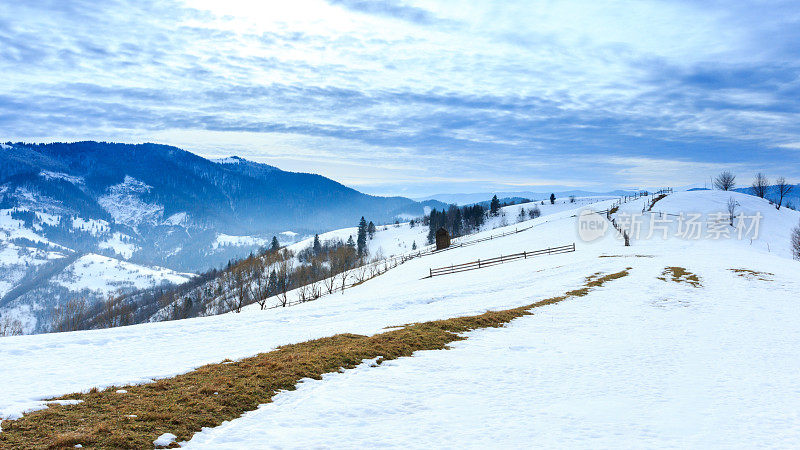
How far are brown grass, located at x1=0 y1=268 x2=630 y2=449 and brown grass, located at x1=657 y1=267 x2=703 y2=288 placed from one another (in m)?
26.4

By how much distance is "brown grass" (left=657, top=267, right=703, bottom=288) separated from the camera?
104ft

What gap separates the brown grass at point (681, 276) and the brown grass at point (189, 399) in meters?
26.4

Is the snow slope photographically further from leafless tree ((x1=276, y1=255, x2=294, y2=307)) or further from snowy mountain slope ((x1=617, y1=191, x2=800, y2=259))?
snowy mountain slope ((x1=617, y1=191, x2=800, y2=259))

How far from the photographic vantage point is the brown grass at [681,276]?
1250 inches

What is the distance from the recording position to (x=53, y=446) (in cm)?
653

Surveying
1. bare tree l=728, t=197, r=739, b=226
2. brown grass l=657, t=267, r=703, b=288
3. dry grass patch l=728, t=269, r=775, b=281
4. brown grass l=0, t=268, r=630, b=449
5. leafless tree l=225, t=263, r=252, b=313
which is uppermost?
bare tree l=728, t=197, r=739, b=226

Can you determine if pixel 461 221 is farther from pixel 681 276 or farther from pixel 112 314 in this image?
pixel 681 276

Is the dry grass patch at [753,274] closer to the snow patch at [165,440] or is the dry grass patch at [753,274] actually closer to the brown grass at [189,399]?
the brown grass at [189,399]

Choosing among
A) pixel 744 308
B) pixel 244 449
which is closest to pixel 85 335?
pixel 244 449

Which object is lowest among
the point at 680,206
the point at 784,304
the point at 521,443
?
the point at 784,304

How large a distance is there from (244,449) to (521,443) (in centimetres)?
496

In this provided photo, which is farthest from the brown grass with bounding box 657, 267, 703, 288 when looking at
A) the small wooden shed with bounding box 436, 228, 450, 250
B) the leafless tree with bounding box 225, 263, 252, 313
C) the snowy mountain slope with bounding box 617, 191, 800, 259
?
the small wooden shed with bounding box 436, 228, 450, 250

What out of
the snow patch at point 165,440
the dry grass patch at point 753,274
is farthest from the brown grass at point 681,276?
the snow patch at point 165,440

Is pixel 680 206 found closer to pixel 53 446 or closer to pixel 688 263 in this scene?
pixel 688 263
